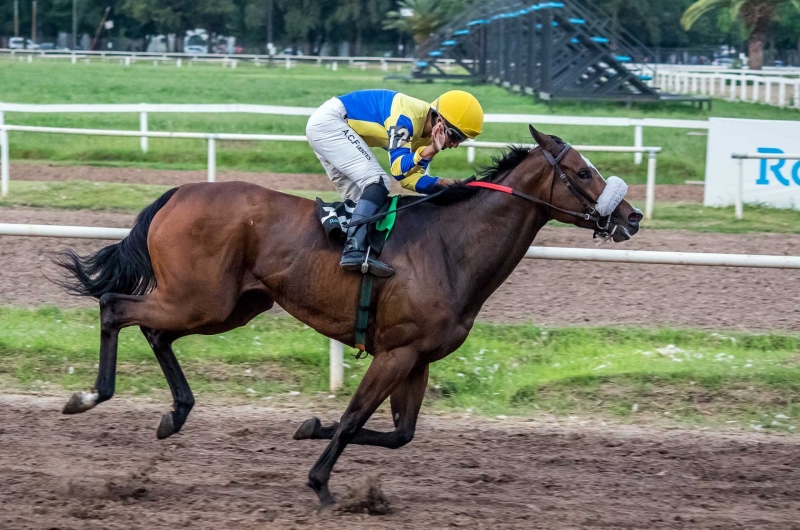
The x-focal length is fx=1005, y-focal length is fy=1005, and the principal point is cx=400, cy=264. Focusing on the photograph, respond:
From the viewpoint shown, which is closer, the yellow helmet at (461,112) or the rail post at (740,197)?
the yellow helmet at (461,112)

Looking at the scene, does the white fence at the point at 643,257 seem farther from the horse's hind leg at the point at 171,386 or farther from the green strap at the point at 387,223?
the green strap at the point at 387,223

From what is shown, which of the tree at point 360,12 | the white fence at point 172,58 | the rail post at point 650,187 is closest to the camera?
the rail post at point 650,187

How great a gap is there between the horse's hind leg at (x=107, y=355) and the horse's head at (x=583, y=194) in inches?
80.8

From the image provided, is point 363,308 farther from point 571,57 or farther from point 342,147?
point 571,57

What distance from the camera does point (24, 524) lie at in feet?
13.2

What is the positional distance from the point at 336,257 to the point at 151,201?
7248 mm

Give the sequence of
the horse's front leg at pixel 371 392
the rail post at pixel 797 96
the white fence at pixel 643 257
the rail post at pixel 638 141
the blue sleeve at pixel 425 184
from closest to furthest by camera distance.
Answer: the horse's front leg at pixel 371 392, the blue sleeve at pixel 425 184, the white fence at pixel 643 257, the rail post at pixel 638 141, the rail post at pixel 797 96

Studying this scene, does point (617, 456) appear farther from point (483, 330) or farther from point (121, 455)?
point (121, 455)

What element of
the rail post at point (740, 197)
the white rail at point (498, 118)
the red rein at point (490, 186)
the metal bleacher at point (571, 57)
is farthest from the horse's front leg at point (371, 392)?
the metal bleacher at point (571, 57)

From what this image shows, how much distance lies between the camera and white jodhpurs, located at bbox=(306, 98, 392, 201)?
4.88 meters

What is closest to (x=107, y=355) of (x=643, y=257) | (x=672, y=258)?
(x=643, y=257)

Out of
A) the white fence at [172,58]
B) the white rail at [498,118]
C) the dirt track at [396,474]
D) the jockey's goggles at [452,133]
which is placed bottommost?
the dirt track at [396,474]

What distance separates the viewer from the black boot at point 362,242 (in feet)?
14.9

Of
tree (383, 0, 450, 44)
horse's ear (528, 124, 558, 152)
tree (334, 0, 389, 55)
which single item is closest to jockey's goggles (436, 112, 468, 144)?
horse's ear (528, 124, 558, 152)
